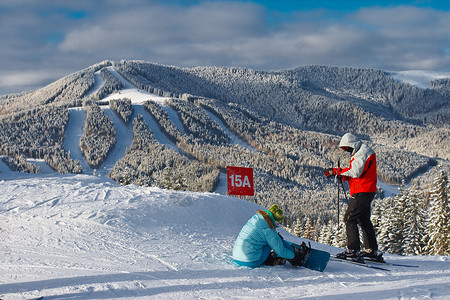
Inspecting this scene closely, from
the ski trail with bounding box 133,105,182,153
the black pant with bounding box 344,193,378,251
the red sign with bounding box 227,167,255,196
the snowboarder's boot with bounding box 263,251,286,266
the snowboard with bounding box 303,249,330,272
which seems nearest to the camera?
the snowboard with bounding box 303,249,330,272

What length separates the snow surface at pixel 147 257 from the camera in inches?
252

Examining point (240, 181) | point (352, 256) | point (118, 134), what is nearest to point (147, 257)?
point (352, 256)

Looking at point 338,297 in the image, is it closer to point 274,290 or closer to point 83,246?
point 274,290

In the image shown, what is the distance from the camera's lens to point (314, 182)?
14700 centimetres

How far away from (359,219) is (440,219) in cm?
1917


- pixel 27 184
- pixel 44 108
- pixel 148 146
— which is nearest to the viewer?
pixel 27 184

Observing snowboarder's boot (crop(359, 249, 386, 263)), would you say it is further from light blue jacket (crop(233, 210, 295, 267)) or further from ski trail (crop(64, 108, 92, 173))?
ski trail (crop(64, 108, 92, 173))

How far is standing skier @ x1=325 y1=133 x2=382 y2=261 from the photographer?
8.05 m

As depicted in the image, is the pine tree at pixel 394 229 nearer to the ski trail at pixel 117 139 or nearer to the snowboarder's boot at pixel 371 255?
the snowboarder's boot at pixel 371 255

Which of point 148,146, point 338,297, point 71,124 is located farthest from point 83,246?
point 71,124

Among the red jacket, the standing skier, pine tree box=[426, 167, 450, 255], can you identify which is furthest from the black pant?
pine tree box=[426, 167, 450, 255]

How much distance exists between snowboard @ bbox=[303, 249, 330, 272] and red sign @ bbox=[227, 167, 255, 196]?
281 inches

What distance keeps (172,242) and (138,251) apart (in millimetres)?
1172

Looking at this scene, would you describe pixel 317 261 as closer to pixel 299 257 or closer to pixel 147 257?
pixel 299 257
